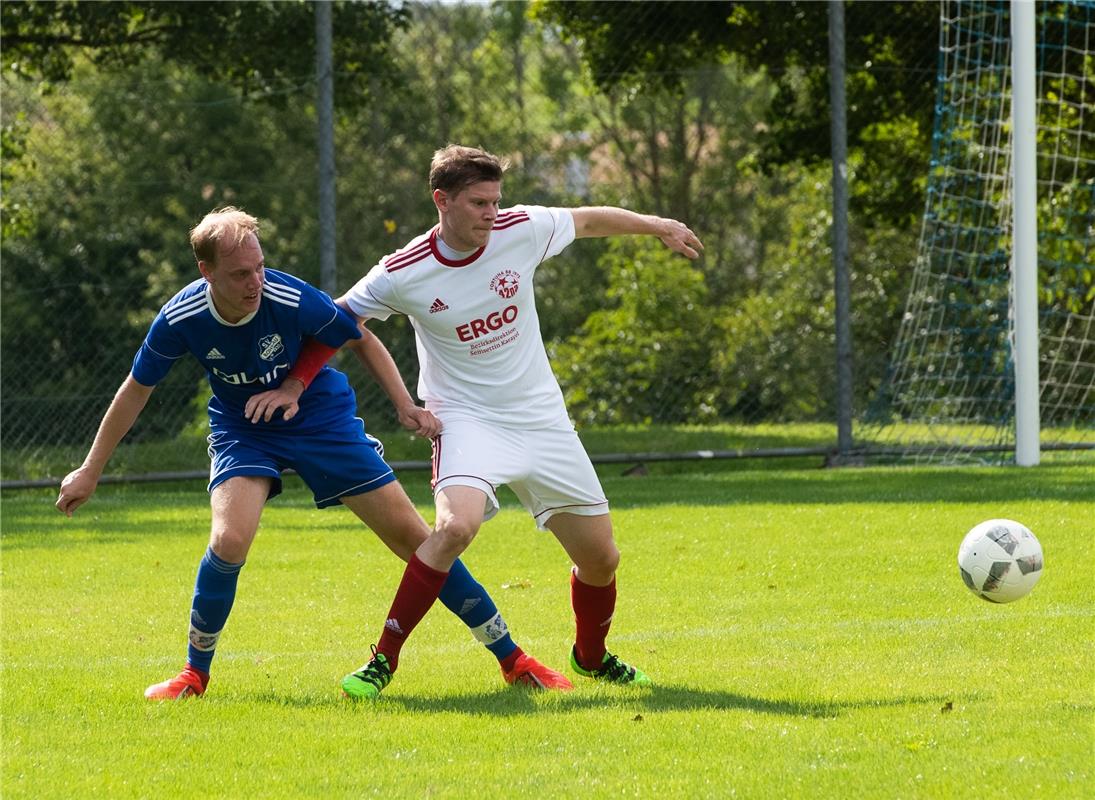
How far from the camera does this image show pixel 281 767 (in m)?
4.40

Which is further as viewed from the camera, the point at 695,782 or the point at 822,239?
the point at 822,239

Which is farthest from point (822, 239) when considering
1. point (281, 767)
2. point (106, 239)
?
point (281, 767)

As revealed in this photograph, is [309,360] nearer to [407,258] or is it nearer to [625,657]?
[407,258]

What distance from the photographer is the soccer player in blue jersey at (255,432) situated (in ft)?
17.8

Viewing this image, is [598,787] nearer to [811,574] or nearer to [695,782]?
[695,782]

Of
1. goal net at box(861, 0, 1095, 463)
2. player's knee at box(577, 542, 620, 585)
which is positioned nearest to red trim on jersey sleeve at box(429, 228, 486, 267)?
player's knee at box(577, 542, 620, 585)

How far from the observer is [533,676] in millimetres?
5598

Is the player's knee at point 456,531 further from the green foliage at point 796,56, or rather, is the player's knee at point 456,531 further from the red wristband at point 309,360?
the green foliage at point 796,56

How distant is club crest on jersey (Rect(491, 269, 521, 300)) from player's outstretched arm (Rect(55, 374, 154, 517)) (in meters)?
1.27

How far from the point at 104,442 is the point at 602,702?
6.52 ft

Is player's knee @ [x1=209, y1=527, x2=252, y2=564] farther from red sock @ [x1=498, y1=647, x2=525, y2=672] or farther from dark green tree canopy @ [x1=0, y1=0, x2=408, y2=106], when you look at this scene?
dark green tree canopy @ [x1=0, y1=0, x2=408, y2=106]

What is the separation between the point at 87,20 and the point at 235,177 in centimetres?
858

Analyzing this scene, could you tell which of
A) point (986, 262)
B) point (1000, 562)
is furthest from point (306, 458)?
point (986, 262)

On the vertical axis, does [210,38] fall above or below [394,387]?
above
